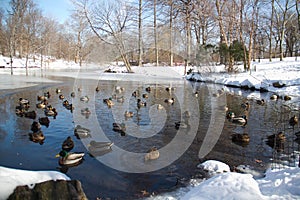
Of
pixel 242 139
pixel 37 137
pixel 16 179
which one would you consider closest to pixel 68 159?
pixel 37 137

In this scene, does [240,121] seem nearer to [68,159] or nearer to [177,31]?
[68,159]

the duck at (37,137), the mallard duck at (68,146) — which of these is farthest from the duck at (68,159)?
the duck at (37,137)

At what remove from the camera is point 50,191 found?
2.82 m

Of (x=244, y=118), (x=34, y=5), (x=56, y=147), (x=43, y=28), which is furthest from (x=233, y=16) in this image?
(x=43, y=28)

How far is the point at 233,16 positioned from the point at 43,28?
3188 cm

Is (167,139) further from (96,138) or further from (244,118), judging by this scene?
(244,118)

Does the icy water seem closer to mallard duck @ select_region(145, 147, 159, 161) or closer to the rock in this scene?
mallard duck @ select_region(145, 147, 159, 161)

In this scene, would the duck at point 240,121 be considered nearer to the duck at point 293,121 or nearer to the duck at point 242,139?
the duck at point 293,121

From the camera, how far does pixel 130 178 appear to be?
4.70 m

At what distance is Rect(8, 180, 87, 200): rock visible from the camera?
2727mm

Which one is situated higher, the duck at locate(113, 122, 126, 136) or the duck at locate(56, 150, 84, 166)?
the duck at locate(113, 122, 126, 136)

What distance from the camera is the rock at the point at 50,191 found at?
2.73 meters

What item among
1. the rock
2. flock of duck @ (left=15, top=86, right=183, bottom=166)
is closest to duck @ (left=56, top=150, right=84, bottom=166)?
flock of duck @ (left=15, top=86, right=183, bottom=166)

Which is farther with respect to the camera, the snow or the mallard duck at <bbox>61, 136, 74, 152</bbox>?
the mallard duck at <bbox>61, 136, 74, 152</bbox>
